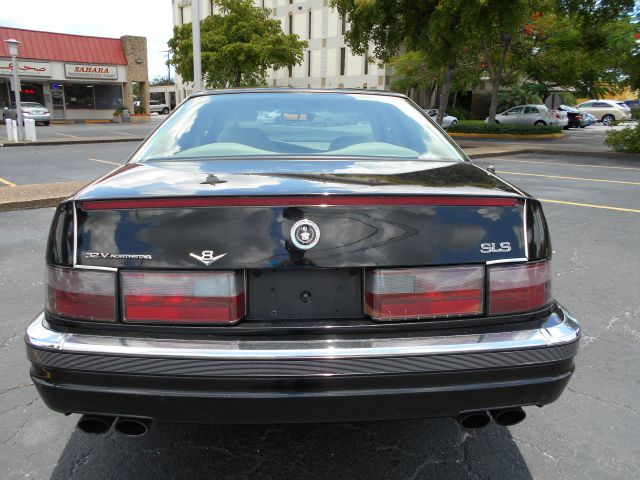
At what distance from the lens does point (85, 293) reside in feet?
6.02

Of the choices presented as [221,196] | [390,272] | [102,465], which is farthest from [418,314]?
[102,465]

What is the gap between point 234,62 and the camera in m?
30.7

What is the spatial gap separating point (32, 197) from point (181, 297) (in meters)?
6.84

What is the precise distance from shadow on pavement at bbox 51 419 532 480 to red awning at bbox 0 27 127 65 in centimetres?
3844

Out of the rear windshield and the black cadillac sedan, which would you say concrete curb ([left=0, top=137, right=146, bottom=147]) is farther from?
the black cadillac sedan

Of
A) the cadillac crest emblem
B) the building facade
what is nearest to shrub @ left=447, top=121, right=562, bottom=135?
the building facade

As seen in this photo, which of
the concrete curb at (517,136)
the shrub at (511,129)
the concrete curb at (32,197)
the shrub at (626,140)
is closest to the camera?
the concrete curb at (32,197)

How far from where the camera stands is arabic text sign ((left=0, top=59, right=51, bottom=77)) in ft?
114

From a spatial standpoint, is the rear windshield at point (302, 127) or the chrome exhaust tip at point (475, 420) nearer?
the chrome exhaust tip at point (475, 420)

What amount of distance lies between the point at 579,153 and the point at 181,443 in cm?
1771

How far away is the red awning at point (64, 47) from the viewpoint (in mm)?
34844

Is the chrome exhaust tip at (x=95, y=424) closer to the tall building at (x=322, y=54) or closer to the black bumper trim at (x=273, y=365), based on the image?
the black bumper trim at (x=273, y=365)

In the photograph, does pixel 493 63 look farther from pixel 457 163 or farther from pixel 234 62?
pixel 457 163

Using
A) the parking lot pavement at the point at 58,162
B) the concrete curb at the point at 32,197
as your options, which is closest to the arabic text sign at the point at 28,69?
the parking lot pavement at the point at 58,162
